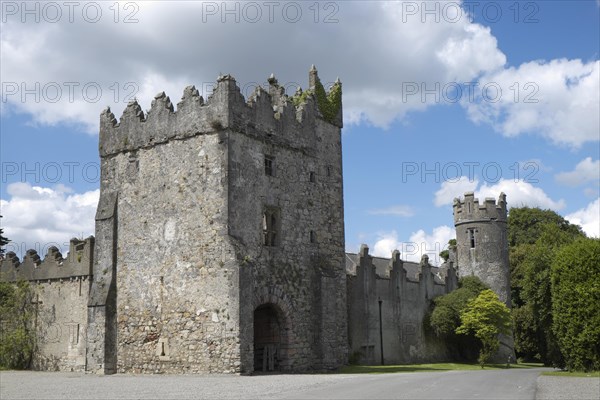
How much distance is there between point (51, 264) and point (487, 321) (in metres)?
27.7

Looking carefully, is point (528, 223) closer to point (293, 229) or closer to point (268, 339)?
point (293, 229)

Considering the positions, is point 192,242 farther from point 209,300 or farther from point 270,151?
point 270,151

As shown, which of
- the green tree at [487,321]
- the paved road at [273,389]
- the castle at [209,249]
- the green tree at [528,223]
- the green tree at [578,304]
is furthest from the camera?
the green tree at [528,223]

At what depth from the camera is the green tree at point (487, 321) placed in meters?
47.8

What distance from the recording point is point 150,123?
107 ft

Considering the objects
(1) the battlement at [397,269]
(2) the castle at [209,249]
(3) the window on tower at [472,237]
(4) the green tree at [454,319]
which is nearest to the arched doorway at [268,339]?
(2) the castle at [209,249]

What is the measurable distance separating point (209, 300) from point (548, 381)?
42.6ft

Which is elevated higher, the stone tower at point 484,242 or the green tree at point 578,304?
the stone tower at point 484,242

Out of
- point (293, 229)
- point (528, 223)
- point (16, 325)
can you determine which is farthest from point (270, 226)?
point (528, 223)

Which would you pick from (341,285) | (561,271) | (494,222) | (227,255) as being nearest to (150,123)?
(227,255)

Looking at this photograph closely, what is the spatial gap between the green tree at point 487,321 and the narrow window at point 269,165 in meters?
22.0

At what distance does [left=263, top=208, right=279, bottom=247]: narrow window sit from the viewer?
31562 mm

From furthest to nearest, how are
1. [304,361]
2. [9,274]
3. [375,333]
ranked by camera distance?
[375,333], [9,274], [304,361]

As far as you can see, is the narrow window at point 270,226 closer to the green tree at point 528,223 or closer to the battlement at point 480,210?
the battlement at point 480,210
